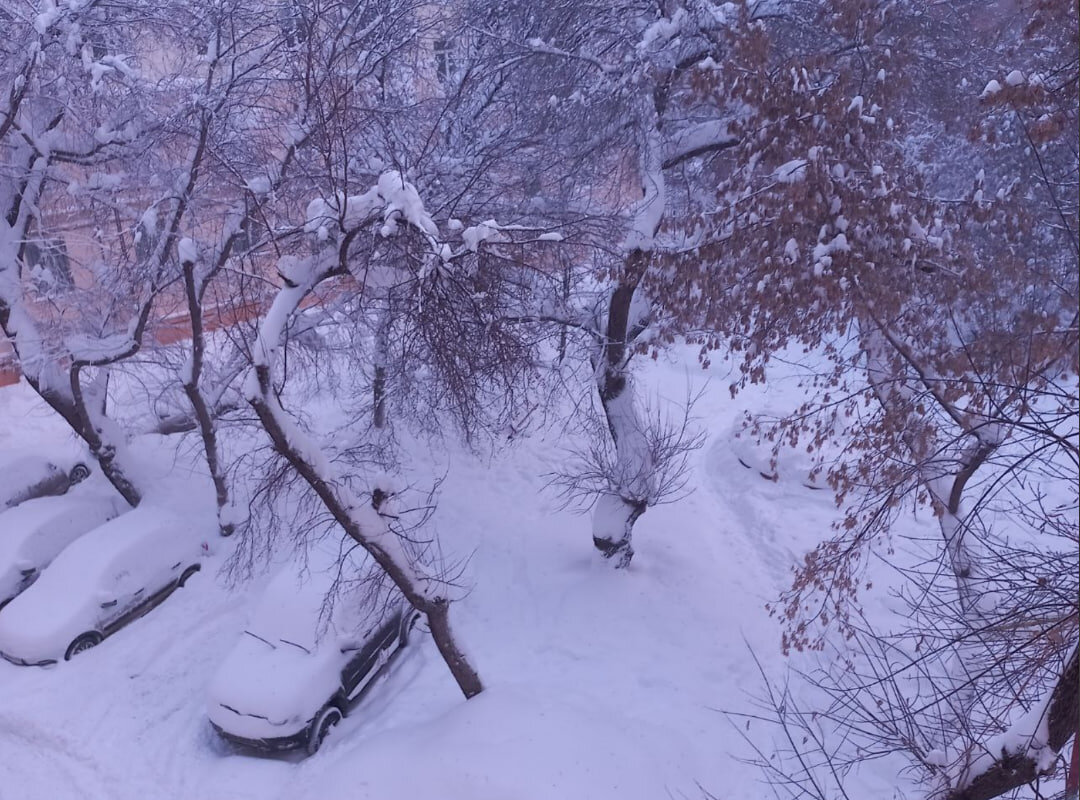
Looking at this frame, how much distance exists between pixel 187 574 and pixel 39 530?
6.72 feet

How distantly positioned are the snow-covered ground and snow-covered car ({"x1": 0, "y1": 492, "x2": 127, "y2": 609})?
0.97m

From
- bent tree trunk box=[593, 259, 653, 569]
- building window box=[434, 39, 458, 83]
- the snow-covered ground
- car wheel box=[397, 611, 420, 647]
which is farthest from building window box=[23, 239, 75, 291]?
bent tree trunk box=[593, 259, 653, 569]

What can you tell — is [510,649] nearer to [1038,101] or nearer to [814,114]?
[814,114]

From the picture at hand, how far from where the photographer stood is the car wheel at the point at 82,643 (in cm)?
954

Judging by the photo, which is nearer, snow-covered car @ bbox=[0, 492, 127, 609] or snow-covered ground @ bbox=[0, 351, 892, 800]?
snow-covered ground @ bbox=[0, 351, 892, 800]

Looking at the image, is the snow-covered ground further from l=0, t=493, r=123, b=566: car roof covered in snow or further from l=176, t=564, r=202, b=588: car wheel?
l=0, t=493, r=123, b=566: car roof covered in snow

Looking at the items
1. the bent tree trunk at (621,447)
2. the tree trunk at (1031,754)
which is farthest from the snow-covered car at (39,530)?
the tree trunk at (1031,754)

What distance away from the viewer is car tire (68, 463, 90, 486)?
504 inches

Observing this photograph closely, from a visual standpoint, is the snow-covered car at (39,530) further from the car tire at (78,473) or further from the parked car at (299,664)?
the parked car at (299,664)

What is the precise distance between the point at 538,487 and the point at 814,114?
7.87 metres

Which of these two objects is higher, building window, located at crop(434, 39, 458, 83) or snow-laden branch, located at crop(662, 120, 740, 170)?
building window, located at crop(434, 39, 458, 83)

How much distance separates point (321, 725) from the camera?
8383mm

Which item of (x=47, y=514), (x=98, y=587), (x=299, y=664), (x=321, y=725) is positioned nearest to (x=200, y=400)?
(x=98, y=587)

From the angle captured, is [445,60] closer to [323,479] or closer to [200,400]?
[200,400]
